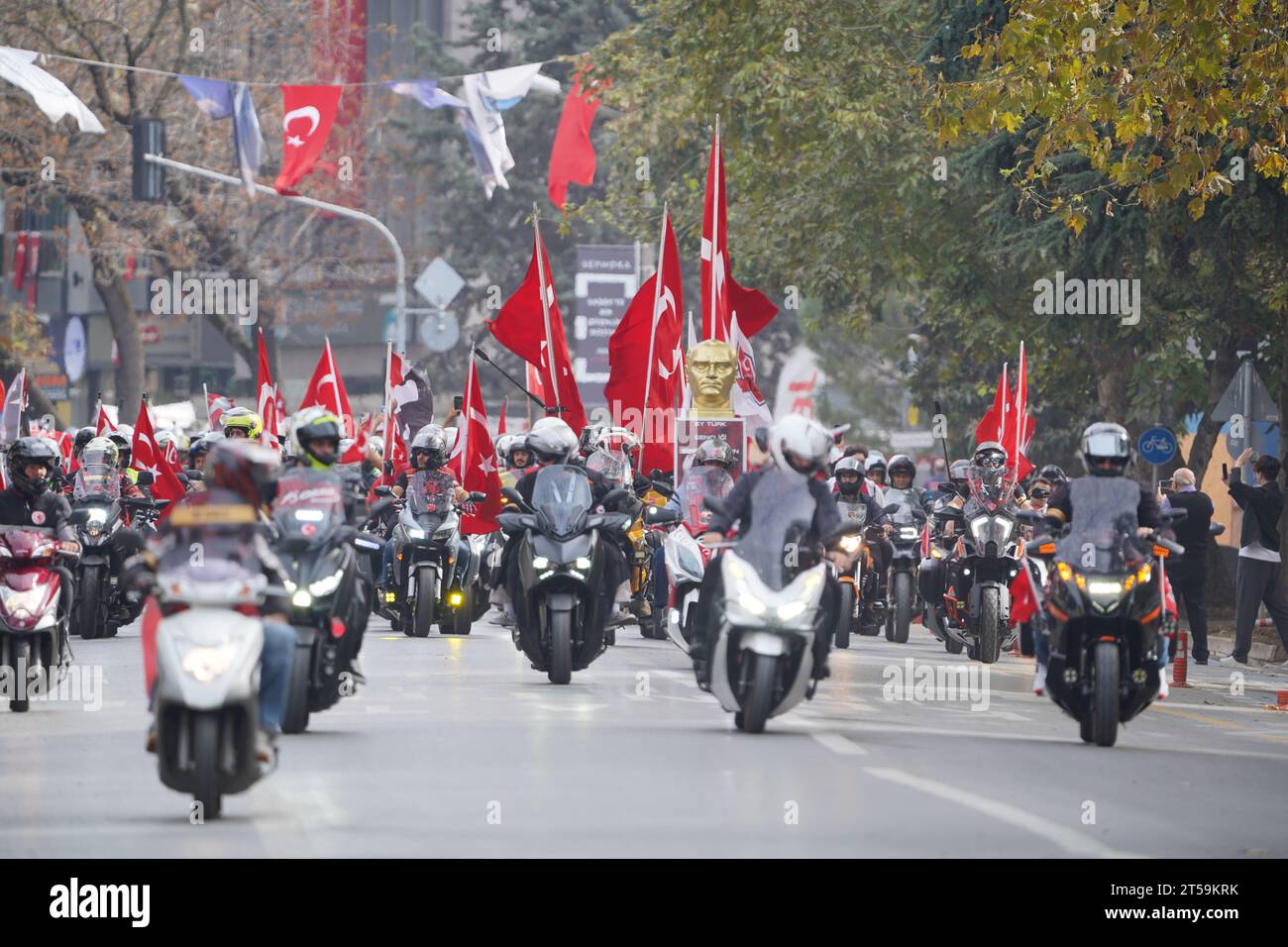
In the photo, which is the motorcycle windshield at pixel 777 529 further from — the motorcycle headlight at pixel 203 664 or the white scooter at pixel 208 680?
the motorcycle headlight at pixel 203 664

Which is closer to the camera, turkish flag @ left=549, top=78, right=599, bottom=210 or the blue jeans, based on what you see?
the blue jeans

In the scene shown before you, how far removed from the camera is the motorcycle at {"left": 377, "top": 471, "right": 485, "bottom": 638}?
80.2 feet

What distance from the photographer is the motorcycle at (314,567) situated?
14672mm

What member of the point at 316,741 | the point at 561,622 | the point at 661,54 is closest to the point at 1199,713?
the point at 561,622

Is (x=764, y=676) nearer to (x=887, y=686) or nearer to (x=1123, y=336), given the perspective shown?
(x=887, y=686)

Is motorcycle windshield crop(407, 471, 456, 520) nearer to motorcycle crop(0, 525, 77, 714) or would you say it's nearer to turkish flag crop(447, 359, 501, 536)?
turkish flag crop(447, 359, 501, 536)

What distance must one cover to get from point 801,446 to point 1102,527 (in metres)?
1.73

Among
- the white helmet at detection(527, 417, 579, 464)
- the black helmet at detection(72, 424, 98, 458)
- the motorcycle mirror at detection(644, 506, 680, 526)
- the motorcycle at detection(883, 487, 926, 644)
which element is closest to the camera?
the white helmet at detection(527, 417, 579, 464)

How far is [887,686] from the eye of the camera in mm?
20453

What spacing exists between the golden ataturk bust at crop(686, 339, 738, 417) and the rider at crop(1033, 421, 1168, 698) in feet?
34.6

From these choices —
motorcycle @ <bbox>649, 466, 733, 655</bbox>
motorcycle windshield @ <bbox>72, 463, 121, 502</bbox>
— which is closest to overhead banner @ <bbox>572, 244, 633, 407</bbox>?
motorcycle windshield @ <bbox>72, 463, 121, 502</bbox>

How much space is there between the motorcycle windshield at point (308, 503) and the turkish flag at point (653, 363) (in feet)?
36.5

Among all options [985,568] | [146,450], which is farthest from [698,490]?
[146,450]

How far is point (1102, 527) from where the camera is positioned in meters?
15.5
